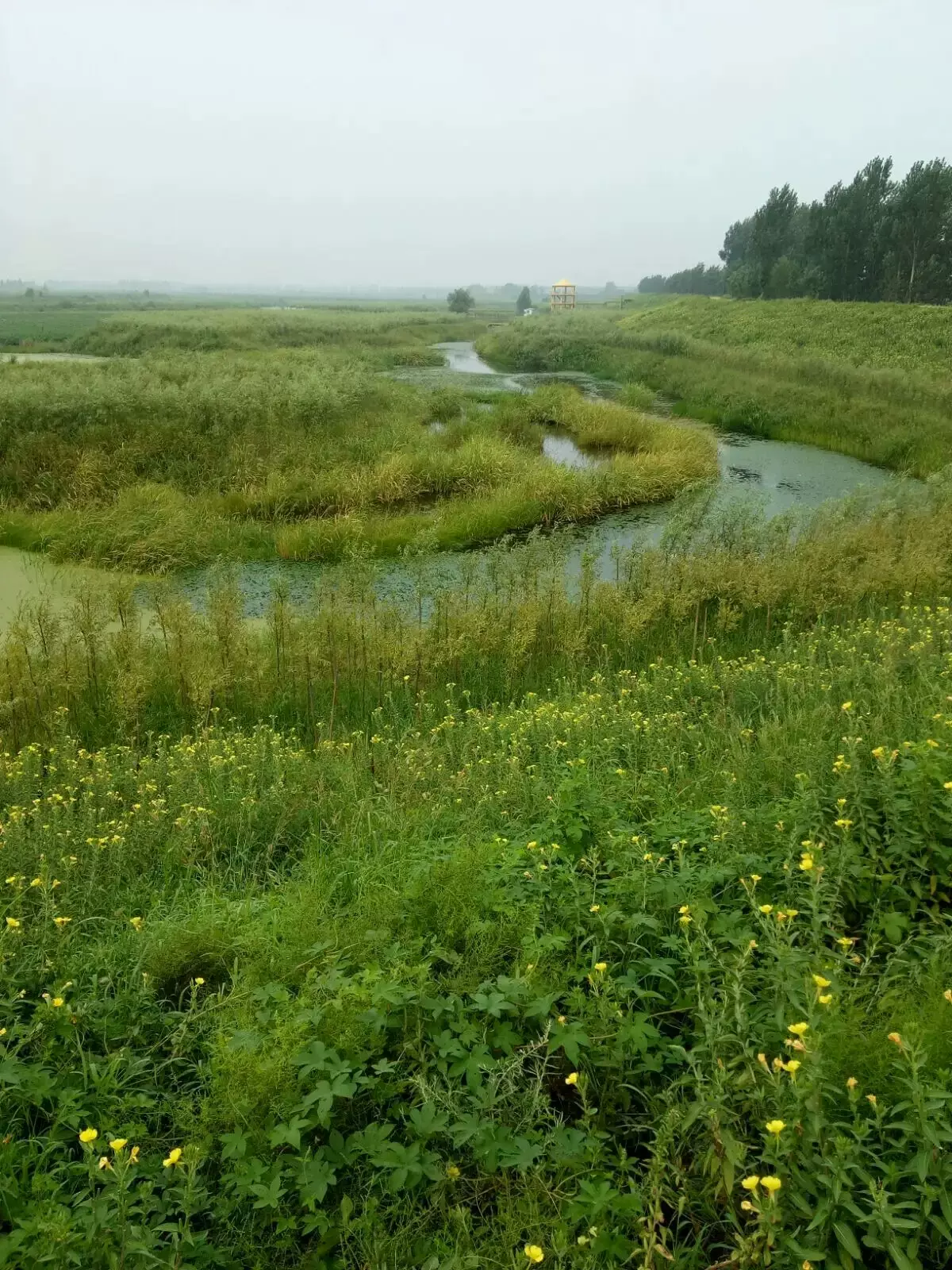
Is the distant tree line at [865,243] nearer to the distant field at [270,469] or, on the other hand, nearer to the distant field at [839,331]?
the distant field at [839,331]

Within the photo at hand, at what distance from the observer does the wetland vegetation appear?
5.56 feet

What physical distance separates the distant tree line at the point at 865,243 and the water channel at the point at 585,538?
22191 millimetres

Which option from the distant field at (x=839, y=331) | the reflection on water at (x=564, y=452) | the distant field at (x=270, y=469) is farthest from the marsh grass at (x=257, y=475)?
the distant field at (x=839, y=331)

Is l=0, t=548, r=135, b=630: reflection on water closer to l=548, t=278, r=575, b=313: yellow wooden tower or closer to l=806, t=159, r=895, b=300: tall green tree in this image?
l=806, t=159, r=895, b=300: tall green tree

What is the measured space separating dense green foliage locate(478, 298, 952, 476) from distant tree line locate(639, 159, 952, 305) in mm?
4316

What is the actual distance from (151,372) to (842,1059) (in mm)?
17061

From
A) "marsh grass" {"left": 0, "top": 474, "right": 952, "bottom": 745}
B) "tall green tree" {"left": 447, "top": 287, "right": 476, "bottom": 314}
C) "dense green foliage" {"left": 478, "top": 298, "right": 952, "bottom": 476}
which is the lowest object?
"marsh grass" {"left": 0, "top": 474, "right": 952, "bottom": 745}

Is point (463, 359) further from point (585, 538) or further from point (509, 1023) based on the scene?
point (509, 1023)

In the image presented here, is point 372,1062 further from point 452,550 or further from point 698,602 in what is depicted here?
point 452,550

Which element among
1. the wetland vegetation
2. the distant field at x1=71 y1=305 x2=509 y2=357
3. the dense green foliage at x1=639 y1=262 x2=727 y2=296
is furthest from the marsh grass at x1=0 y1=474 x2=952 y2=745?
the dense green foliage at x1=639 y1=262 x2=727 y2=296

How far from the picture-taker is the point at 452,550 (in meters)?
11.1

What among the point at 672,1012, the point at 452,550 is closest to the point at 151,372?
the point at 452,550

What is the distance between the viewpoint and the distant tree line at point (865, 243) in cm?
3328

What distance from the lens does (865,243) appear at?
117 feet
